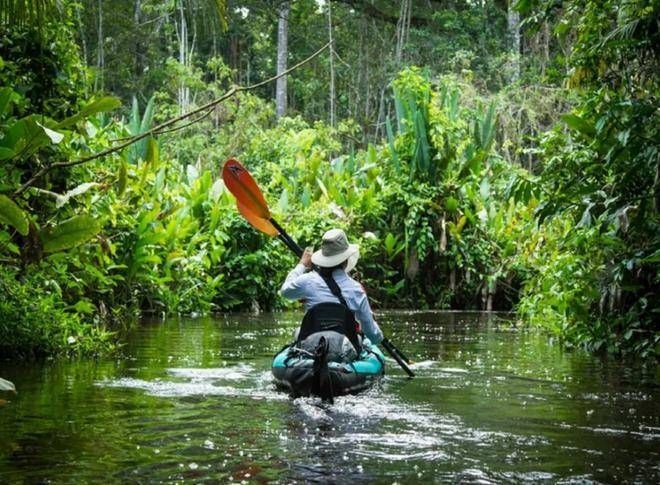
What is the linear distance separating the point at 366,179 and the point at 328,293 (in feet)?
37.9

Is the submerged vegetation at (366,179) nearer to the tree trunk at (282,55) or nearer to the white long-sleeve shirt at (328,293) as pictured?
the tree trunk at (282,55)

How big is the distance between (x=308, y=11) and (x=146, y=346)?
999 inches

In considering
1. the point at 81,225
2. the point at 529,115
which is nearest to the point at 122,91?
the point at 529,115

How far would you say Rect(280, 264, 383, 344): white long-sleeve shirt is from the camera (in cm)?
771

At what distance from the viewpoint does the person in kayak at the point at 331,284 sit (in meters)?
7.72

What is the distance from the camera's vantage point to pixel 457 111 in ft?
64.8

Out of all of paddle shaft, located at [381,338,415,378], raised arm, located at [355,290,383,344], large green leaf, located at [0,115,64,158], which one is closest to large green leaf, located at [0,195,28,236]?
large green leaf, located at [0,115,64,158]

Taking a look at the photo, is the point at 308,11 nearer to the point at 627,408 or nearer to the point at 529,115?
the point at 529,115

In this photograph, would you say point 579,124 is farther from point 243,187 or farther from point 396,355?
point 243,187

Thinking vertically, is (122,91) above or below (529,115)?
above

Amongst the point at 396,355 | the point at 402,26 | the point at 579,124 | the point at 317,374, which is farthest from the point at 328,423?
the point at 402,26

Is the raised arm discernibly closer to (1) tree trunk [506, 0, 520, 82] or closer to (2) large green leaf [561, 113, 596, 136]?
(2) large green leaf [561, 113, 596, 136]

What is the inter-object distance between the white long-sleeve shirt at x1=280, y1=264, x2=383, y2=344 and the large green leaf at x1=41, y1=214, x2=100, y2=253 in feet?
4.86

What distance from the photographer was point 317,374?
23.0ft
